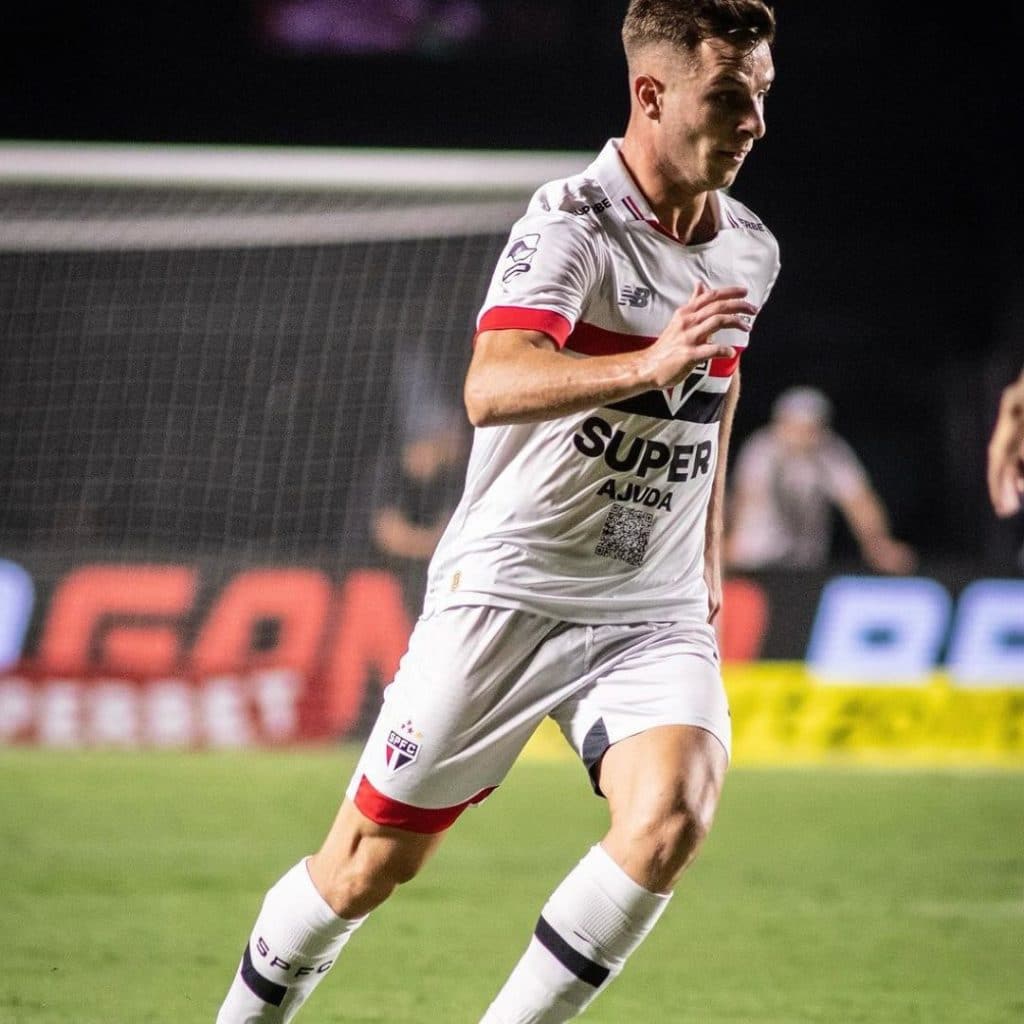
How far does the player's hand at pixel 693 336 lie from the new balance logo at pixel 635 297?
1.54 feet

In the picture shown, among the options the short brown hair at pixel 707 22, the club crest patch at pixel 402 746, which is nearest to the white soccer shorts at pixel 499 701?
the club crest patch at pixel 402 746

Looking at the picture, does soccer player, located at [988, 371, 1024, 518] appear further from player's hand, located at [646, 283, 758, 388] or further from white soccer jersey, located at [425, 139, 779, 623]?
player's hand, located at [646, 283, 758, 388]

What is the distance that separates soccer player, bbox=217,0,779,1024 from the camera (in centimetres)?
371

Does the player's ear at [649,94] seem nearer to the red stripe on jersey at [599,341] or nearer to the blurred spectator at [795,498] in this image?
the red stripe on jersey at [599,341]

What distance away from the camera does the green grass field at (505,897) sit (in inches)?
205

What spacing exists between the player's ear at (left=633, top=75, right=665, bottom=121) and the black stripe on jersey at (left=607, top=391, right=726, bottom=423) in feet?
1.93

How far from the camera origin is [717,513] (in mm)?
4434

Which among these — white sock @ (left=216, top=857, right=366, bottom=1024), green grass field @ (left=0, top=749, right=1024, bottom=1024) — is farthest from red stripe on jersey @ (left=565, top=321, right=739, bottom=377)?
green grass field @ (left=0, top=749, right=1024, bottom=1024)

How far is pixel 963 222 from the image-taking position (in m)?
18.5

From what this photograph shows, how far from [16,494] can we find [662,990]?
22.1 ft

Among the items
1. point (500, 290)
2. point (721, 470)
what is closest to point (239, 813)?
point (721, 470)

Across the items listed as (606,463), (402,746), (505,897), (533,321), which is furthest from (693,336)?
(505,897)

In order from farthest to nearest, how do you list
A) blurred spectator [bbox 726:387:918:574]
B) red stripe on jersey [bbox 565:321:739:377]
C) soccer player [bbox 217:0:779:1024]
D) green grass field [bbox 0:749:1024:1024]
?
blurred spectator [bbox 726:387:918:574] < green grass field [bbox 0:749:1024:1024] < red stripe on jersey [bbox 565:321:739:377] < soccer player [bbox 217:0:779:1024]

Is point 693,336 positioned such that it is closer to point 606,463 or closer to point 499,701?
point 606,463
